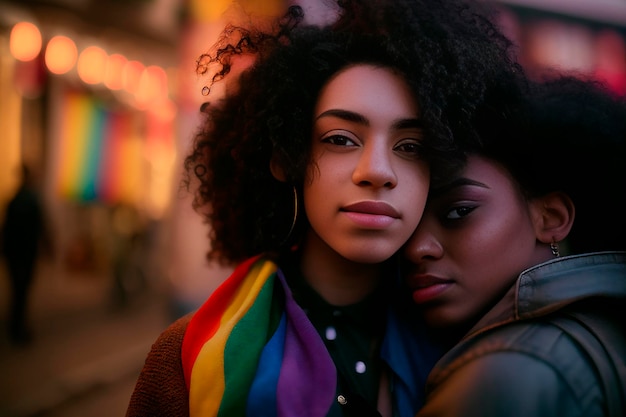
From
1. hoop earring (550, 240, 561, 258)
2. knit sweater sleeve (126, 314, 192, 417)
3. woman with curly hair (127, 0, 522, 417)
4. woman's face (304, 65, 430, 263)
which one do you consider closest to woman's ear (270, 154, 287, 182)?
woman with curly hair (127, 0, 522, 417)

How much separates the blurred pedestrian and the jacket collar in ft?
22.0

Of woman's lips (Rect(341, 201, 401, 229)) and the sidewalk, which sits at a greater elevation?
woman's lips (Rect(341, 201, 401, 229))

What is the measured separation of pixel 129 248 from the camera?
9484 millimetres

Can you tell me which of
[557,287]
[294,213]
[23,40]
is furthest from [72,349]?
[557,287]

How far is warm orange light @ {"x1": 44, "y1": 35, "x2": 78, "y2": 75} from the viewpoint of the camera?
360 inches

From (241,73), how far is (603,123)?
1.26 meters

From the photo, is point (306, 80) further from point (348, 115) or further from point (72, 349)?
point (72, 349)

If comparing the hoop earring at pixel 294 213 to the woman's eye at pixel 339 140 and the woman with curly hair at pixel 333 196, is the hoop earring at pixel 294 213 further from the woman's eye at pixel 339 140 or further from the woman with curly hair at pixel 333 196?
the woman's eye at pixel 339 140

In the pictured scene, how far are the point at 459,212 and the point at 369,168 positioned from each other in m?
0.39

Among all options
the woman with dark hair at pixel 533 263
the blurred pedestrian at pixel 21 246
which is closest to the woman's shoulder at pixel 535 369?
the woman with dark hair at pixel 533 263

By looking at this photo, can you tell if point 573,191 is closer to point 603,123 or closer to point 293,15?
point 603,123

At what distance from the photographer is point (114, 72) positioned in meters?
11.0

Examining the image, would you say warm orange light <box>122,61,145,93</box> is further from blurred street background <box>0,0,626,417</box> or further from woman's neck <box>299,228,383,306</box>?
woman's neck <box>299,228,383,306</box>

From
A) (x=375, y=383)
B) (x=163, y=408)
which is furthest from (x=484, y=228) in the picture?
(x=163, y=408)
